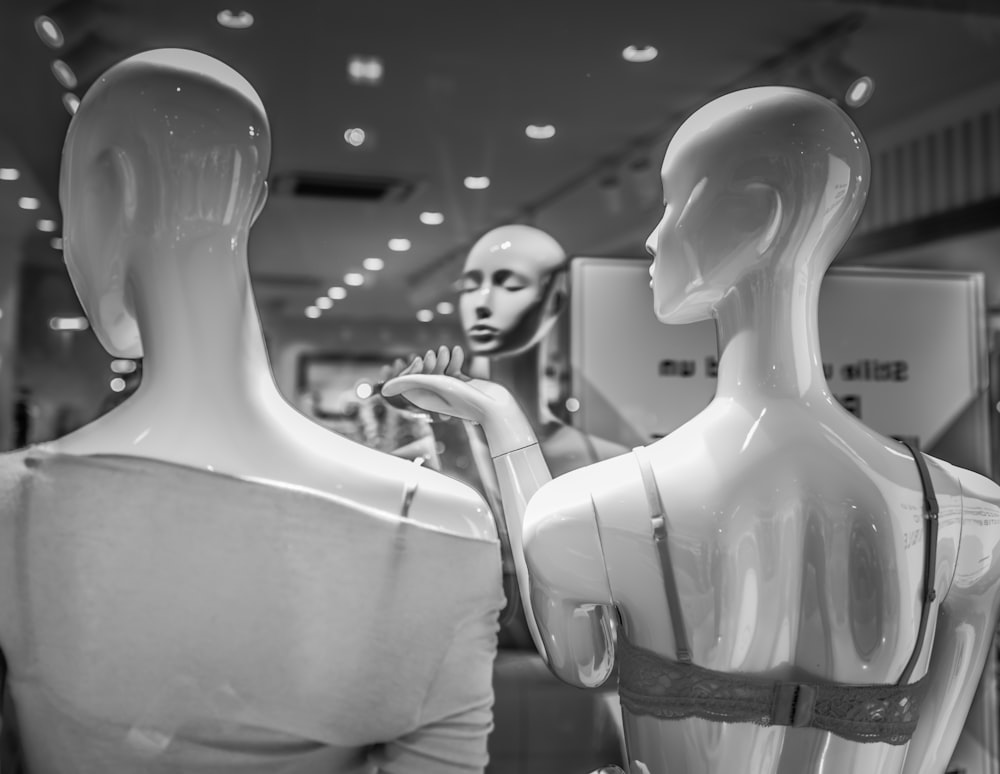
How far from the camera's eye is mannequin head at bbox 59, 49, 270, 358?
1.27m

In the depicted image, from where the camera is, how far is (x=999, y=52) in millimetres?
2619

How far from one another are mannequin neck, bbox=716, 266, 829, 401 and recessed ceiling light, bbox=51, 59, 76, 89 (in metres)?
1.46

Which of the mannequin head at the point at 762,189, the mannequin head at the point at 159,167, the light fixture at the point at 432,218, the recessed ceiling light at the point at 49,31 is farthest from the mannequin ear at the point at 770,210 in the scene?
the recessed ceiling light at the point at 49,31

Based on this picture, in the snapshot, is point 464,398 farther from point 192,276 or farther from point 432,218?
point 432,218

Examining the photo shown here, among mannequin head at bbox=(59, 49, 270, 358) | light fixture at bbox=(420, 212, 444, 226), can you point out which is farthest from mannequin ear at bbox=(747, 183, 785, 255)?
light fixture at bbox=(420, 212, 444, 226)

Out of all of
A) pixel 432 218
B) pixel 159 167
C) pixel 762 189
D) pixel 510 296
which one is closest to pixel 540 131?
pixel 432 218

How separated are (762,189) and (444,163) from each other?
1.06 m

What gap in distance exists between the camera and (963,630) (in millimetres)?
1433

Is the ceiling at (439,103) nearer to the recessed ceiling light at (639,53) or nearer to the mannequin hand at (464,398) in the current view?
the recessed ceiling light at (639,53)

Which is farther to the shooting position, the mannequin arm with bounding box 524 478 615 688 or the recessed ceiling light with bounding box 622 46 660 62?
the recessed ceiling light with bounding box 622 46 660 62

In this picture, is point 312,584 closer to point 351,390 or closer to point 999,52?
point 351,390

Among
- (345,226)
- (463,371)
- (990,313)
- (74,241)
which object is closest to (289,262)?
(345,226)


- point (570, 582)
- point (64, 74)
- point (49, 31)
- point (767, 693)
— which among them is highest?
point (49, 31)

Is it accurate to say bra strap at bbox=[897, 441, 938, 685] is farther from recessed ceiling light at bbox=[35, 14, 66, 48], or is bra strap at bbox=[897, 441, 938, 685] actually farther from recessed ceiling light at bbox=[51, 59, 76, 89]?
recessed ceiling light at bbox=[35, 14, 66, 48]
